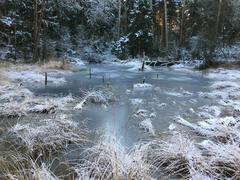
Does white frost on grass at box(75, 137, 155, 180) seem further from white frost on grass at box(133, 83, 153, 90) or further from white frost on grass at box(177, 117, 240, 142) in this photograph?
white frost on grass at box(133, 83, 153, 90)

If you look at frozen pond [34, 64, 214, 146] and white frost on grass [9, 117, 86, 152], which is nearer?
white frost on grass [9, 117, 86, 152]

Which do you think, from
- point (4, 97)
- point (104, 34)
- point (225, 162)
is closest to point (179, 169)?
point (225, 162)

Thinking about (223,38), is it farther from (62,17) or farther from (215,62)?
(62,17)

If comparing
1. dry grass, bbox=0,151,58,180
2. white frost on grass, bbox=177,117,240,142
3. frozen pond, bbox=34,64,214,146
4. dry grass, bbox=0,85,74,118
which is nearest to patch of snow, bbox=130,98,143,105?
frozen pond, bbox=34,64,214,146

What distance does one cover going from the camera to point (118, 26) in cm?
3105

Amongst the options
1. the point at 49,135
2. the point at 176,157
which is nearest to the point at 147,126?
the point at 49,135

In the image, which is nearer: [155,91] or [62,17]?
[155,91]

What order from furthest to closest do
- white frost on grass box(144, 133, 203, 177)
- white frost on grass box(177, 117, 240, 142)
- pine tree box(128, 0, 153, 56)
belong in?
pine tree box(128, 0, 153, 56) < white frost on grass box(177, 117, 240, 142) < white frost on grass box(144, 133, 203, 177)

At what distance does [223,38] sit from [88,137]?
2236 centimetres

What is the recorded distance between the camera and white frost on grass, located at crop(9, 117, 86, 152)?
17.3 feet

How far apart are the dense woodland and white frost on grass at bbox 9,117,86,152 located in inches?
572

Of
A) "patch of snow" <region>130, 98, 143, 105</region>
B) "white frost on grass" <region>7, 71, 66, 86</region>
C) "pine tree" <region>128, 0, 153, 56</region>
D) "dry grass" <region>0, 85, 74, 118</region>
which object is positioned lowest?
"patch of snow" <region>130, 98, 143, 105</region>

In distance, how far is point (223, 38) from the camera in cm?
2652

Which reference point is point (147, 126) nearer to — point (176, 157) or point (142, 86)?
point (176, 157)
